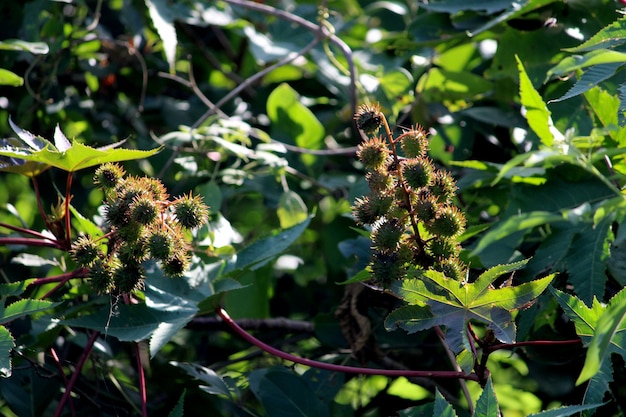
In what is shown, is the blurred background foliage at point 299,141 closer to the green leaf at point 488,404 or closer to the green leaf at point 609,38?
the green leaf at point 609,38

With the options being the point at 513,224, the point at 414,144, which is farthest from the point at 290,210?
the point at 513,224

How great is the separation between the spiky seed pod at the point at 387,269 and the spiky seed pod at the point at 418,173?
0.12 m

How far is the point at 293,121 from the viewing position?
2.11m

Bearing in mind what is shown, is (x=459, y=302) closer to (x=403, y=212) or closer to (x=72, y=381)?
(x=403, y=212)

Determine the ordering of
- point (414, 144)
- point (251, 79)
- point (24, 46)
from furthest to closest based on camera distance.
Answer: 1. point (251, 79)
2. point (24, 46)
3. point (414, 144)

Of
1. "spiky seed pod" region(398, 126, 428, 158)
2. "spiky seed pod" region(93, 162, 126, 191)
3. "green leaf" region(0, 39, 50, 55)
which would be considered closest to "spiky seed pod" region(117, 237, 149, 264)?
"spiky seed pod" region(93, 162, 126, 191)

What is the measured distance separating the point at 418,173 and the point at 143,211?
18.5 inches

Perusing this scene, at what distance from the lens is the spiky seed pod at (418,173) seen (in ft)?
3.64

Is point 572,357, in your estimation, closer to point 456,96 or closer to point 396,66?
point 456,96

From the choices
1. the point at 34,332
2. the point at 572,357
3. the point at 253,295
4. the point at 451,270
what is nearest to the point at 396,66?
the point at 253,295

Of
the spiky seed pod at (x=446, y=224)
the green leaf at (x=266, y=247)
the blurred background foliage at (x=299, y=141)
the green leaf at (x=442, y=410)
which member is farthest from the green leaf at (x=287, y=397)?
the spiky seed pod at (x=446, y=224)

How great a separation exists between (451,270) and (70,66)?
1693mm

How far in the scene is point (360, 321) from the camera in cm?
160

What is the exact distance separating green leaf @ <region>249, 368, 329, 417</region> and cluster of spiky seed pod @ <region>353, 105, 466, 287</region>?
51 cm
